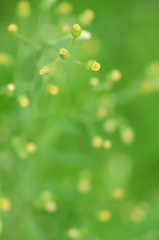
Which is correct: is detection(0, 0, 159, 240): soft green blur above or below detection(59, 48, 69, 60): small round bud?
above

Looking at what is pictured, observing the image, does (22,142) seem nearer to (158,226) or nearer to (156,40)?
(158,226)

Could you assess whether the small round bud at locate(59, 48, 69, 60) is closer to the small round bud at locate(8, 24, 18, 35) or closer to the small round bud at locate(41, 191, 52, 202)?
the small round bud at locate(8, 24, 18, 35)

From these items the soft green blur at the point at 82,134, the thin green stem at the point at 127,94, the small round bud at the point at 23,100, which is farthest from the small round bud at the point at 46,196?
the thin green stem at the point at 127,94

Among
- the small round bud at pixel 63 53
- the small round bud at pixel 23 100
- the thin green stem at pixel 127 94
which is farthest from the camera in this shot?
the thin green stem at pixel 127 94

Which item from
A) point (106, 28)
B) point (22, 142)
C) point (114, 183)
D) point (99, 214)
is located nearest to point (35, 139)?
point (22, 142)

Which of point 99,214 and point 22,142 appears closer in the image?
point 22,142

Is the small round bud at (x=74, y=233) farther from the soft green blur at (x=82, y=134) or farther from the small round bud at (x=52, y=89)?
the small round bud at (x=52, y=89)

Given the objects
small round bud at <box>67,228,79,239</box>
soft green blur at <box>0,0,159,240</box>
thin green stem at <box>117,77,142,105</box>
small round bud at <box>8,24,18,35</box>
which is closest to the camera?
small round bud at <box>8,24,18,35</box>

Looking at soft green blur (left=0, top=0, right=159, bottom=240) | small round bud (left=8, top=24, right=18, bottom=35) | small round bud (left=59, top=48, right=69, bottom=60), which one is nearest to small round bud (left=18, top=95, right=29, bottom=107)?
soft green blur (left=0, top=0, right=159, bottom=240)
